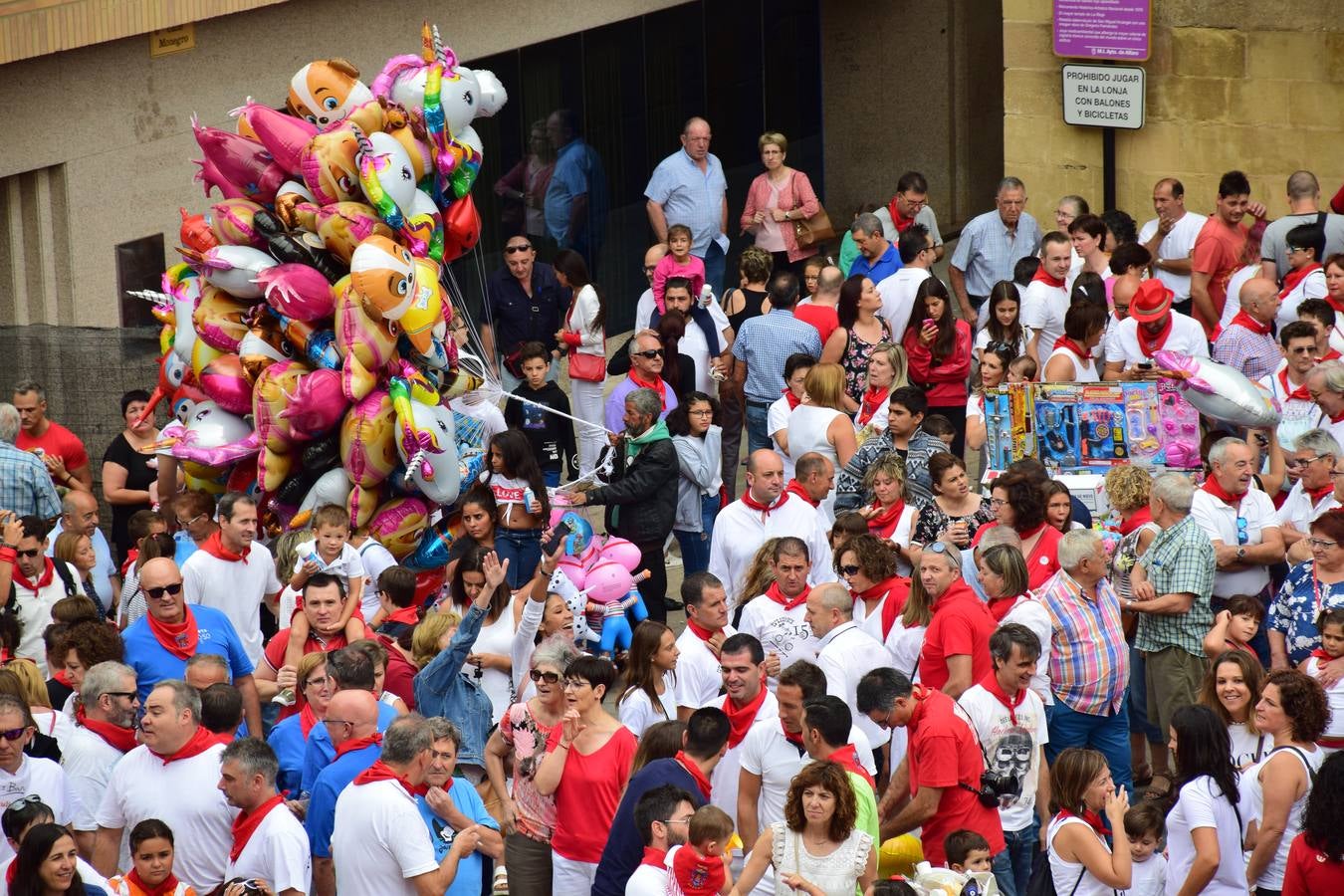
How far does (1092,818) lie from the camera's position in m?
7.48

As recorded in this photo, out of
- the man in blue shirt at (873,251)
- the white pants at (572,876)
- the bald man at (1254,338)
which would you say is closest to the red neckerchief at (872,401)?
the bald man at (1254,338)

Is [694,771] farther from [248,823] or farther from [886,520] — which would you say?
[886,520]

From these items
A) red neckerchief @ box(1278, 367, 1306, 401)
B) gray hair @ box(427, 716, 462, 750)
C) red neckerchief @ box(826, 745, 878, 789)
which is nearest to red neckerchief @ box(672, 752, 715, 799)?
red neckerchief @ box(826, 745, 878, 789)

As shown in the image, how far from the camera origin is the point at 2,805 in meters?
7.45

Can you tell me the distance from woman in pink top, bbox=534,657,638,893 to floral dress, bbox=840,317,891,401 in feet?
16.6

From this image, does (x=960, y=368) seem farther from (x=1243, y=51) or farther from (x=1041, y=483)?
(x=1243, y=51)

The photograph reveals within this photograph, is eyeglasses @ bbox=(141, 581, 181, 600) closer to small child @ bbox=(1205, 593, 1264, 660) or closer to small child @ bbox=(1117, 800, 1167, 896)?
small child @ bbox=(1117, 800, 1167, 896)

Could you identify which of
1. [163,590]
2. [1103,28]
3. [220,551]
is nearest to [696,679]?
[163,590]

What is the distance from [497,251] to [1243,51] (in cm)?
614

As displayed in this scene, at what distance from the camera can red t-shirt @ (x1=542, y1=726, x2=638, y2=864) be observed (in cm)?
762

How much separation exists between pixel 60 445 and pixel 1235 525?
6615mm

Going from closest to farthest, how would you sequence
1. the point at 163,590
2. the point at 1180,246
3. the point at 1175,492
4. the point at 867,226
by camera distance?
the point at 163,590
the point at 1175,492
the point at 867,226
the point at 1180,246

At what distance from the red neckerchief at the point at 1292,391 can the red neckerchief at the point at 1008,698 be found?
3.61m

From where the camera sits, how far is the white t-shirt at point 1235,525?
384 inches
